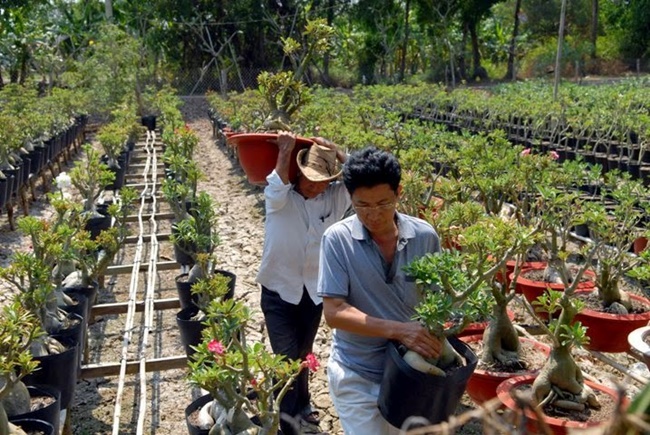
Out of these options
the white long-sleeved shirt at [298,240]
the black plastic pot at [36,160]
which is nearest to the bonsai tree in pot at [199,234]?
the white long-sleeved shirt at [298,240]

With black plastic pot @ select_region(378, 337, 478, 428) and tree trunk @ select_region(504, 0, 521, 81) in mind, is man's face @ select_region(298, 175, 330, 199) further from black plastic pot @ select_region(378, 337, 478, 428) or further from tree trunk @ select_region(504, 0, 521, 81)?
tree trunk @ select_region(504, 0, 521, 81)

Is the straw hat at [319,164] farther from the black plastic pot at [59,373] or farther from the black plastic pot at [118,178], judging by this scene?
the black plastic pot at [118,178]

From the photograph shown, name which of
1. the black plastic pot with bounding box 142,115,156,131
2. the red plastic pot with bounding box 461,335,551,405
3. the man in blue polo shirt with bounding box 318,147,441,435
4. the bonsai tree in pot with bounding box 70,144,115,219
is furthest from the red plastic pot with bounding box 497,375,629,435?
the black plastic pot with bounding box 142,115,156,131

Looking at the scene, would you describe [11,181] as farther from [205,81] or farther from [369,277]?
[205,81]

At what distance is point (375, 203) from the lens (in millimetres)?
2371

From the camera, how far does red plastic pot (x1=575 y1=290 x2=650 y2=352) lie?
385 cm

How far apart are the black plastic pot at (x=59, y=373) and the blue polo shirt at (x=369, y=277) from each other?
1.81m

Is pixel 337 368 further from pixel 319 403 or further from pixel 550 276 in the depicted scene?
pixel 550 276

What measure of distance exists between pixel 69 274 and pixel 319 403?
7.52ft

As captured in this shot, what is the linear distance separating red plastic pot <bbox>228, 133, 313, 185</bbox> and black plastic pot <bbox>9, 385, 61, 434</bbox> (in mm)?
1334

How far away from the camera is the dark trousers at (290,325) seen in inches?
129

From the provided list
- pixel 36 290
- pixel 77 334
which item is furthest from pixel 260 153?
pixel 77 334

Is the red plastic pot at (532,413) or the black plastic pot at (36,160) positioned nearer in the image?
the red plastic pot at (532,413)

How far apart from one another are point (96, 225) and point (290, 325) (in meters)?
4.18
